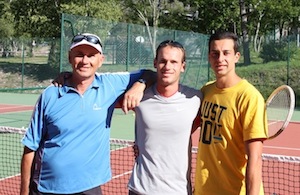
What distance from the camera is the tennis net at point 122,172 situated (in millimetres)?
5598

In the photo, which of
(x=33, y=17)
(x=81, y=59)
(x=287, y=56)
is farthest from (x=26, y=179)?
(x=33, y=17)

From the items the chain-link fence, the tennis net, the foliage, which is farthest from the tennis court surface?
the foliage

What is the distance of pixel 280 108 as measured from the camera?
306 centimetres

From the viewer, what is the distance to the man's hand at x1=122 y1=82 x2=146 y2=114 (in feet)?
8.71

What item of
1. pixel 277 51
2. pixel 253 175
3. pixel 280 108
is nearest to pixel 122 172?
pixel 280 108

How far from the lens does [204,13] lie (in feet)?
107

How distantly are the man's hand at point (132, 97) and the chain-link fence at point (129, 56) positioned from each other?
948 cm

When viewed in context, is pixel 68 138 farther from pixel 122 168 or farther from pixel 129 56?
pixel 129 56

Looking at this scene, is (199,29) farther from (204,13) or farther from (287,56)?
(287,56)

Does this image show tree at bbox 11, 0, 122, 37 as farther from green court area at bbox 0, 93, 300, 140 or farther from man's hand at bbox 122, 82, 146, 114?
man's hand at bbox 122, 82, 146, 114

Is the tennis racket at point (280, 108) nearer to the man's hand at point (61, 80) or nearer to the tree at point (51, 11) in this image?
the man's hand at point (61, 80)

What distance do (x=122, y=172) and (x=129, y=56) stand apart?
28.0 ft

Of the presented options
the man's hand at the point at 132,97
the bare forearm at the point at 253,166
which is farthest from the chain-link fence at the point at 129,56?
the bare forearm at the point at 253,166

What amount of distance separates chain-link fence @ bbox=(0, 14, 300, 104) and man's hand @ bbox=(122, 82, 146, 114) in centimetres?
948
